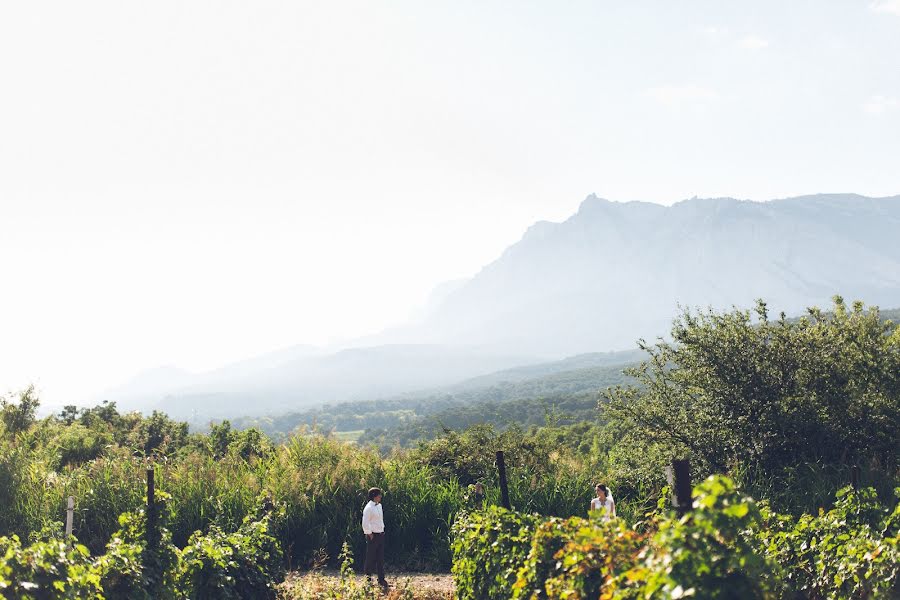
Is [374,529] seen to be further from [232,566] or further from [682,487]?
[682,487]

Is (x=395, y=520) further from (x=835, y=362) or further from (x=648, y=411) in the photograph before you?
(x=835, y=362)

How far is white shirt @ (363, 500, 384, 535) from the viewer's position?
451 inches

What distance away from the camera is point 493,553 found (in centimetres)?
716

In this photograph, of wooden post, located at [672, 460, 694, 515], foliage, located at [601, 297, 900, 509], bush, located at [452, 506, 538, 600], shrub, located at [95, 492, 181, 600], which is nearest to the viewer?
wooden post, located at [672, 460, 694, 515]

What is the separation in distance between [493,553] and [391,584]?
16.0 feet

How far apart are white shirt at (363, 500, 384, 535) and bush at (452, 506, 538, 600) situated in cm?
365

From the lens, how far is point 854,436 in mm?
13930

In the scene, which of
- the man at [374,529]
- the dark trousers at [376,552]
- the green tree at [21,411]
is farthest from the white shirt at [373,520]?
the green tree at [21,411]

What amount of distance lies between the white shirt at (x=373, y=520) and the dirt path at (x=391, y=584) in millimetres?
817

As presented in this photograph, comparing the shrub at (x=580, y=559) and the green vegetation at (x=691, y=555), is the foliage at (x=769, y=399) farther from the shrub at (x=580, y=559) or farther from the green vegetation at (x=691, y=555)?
the shrub at (x=580, y=559)

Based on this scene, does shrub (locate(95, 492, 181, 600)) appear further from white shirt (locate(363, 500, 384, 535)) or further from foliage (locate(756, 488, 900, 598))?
foliage (locate(756, 488, 900, 598))

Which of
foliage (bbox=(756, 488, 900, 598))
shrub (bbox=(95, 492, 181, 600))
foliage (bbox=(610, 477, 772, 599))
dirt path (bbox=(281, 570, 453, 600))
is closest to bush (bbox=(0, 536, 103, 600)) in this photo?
shrub (bbox=(95, 492, 181, 600))

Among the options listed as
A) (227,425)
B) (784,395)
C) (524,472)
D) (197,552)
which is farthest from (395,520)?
(227,425)

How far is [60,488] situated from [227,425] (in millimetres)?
13947
